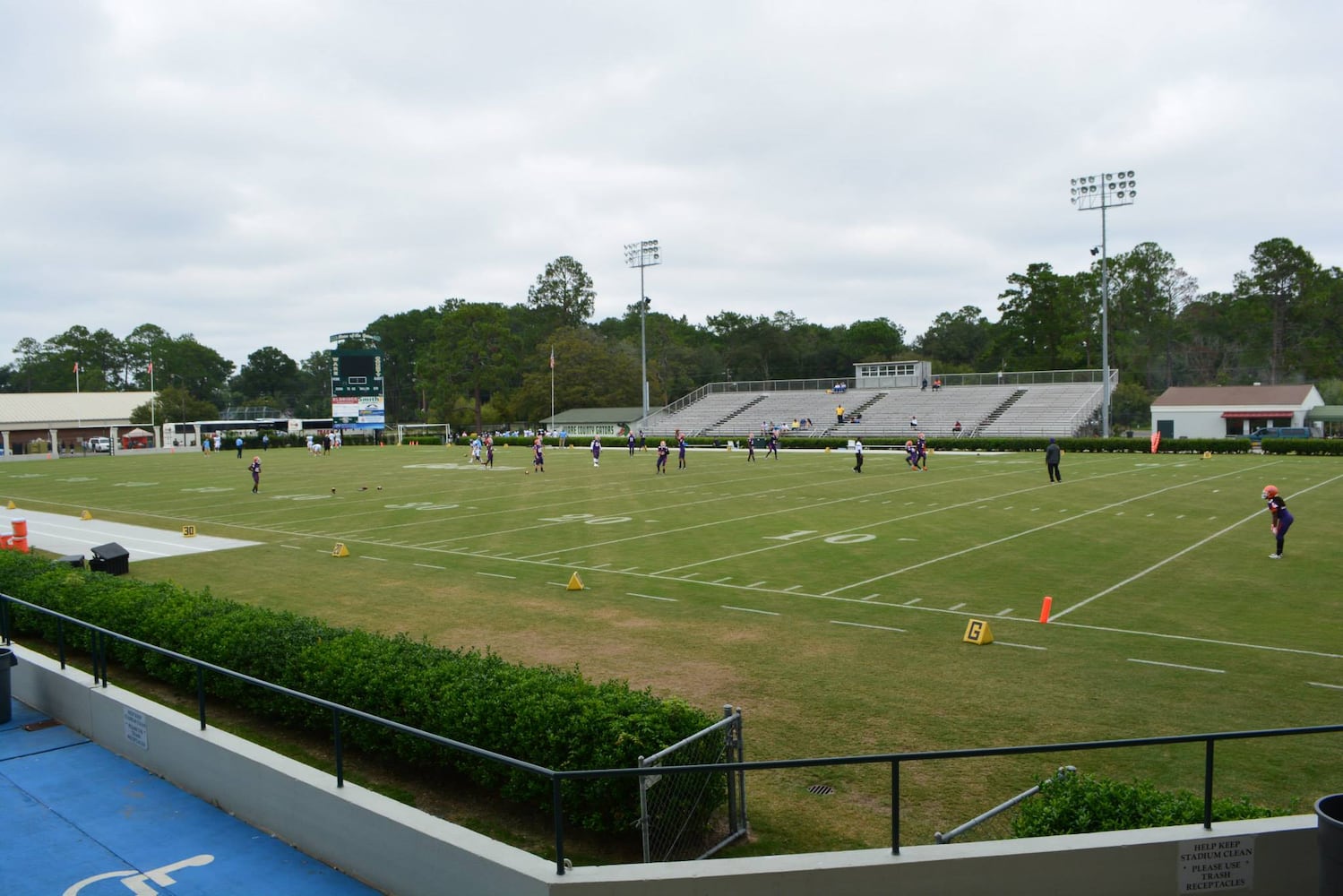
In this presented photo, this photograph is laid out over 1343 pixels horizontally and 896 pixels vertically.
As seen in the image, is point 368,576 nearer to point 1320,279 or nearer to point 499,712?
point 499,712

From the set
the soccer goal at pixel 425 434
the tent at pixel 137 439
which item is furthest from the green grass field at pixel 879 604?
the tent at pixel 137 439

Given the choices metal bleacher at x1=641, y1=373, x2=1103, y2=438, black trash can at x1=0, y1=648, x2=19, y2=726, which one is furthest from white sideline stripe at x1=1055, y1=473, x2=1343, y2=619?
metal bleacher at x1=641, y1=373, x2=1103, y2=438

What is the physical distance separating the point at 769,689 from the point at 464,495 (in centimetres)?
2482

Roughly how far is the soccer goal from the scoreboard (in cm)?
479

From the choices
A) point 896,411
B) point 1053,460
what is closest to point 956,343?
point 896,411

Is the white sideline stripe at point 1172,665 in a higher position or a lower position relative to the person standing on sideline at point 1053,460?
lower

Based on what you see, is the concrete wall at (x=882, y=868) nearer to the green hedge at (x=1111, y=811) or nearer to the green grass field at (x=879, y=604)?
the green hedge at (x=1111, y=811)

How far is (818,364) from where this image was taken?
11625 cm

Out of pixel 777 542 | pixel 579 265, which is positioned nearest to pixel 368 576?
pixel 777 542

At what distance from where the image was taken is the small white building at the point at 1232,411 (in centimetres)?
6469

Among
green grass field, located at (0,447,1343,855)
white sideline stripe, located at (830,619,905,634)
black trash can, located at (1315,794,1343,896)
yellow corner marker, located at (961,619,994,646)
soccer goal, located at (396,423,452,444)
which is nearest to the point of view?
black trash can, located at (1315,794,1343,896)

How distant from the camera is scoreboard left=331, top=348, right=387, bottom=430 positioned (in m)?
87.1

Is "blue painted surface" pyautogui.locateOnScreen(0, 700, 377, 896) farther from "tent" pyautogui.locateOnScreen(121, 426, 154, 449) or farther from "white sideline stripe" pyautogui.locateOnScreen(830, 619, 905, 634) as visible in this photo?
"tent" pyautogui.locateOnScreen(121, 426, 154, 449)

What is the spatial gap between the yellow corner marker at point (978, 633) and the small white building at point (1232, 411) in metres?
59.9
